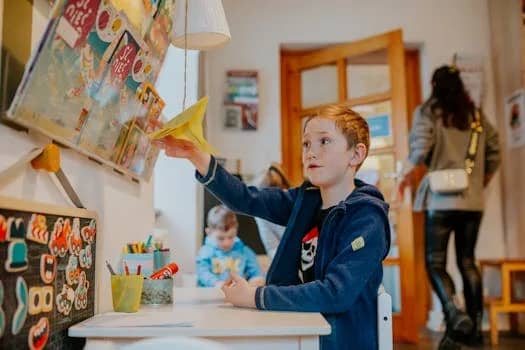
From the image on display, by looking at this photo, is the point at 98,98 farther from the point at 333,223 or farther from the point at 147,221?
the point at 147,221

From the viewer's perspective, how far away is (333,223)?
1214 millimetres

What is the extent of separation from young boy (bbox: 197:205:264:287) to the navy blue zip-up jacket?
128 cm

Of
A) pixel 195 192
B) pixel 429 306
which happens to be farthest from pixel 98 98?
pixel 429 306

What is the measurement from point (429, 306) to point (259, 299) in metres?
3.17

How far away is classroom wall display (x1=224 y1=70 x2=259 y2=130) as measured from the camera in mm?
3746

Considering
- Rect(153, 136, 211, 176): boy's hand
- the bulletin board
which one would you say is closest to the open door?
Rect(153, 136, 211, 176): boy's hand

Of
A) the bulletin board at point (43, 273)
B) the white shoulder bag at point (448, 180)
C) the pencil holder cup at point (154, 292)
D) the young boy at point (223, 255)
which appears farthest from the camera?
the white shoulder bag at point (448, 180)

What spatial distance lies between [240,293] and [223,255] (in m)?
1.62

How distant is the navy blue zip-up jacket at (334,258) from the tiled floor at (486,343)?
199cm

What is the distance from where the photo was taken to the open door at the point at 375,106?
10.9ft

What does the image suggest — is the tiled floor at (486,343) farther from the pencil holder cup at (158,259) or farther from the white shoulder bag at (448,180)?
the pencil holder cup at (158,259)

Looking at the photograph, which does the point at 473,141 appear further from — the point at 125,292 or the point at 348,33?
the point at 125,292

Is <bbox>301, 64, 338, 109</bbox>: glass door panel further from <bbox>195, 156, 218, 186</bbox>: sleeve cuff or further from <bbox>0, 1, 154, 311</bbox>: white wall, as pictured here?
<bbox>195, 156, 218, 186</bbox>: sleeve cuff

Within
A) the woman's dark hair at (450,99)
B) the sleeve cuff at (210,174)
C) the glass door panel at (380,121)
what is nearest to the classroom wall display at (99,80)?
the sleeve cuff at (210,174)
